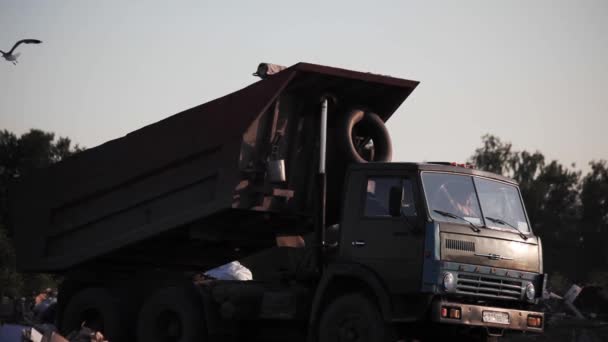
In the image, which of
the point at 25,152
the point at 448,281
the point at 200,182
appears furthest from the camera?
the point at 25,152

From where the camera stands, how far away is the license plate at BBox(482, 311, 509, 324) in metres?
11.2

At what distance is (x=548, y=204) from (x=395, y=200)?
60.9m

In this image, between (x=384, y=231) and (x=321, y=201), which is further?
(x=321, y=201)

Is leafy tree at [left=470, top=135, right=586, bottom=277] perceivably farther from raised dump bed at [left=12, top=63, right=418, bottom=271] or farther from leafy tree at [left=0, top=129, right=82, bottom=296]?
raised dump bed at [left=12, top=63, right=418, bottom=271]

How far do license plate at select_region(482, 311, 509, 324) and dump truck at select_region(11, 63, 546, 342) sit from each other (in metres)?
0.01

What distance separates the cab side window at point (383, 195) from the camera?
37.7ft

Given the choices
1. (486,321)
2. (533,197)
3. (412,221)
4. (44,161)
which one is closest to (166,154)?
(412,221)

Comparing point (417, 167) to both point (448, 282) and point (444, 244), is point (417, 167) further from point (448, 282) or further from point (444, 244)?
point (448, 282)

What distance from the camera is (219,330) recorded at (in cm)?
1330

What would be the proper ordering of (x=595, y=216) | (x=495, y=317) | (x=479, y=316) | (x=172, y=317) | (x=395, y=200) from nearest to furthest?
(x=479, y=316) < (x=495, y=317) < (x=395, y=200) < (x=172, y=317) < (x=595, y=216)

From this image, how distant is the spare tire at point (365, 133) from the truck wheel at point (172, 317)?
9.43 ft

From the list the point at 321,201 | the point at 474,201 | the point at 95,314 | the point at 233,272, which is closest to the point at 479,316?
the point at 474,201

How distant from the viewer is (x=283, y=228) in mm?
13492

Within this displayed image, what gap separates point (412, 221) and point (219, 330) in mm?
3341
